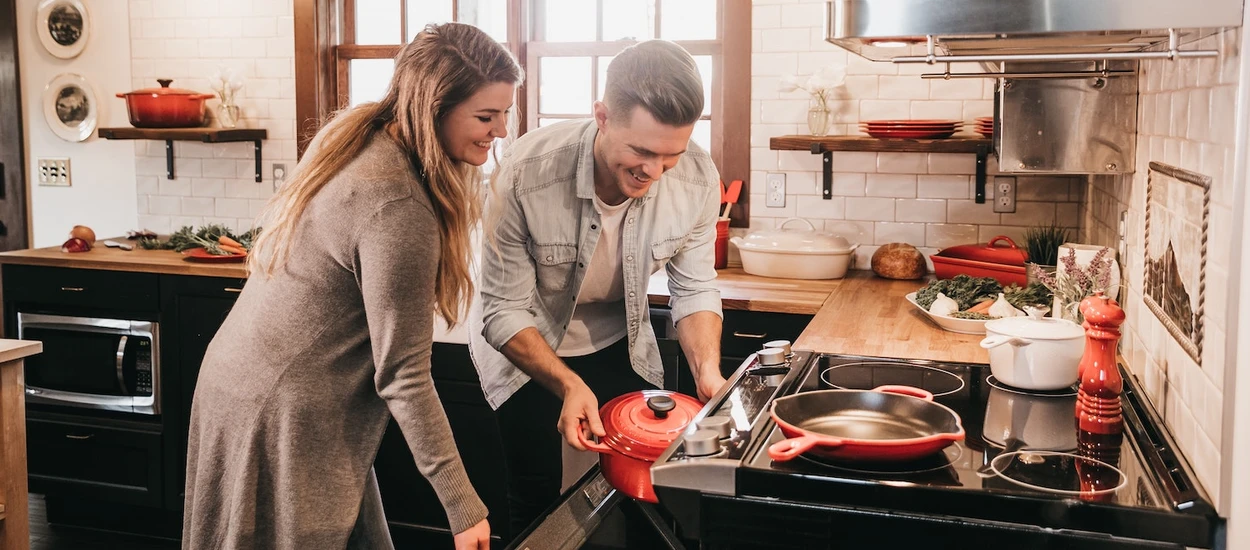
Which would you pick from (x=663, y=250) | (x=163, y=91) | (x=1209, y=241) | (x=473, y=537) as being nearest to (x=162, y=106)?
(x=163, y=91)

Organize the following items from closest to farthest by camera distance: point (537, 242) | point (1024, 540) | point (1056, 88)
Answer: point (1024, 540), point (537, 242), point (1056, 88)

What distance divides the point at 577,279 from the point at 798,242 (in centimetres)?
143

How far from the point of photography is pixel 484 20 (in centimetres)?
448

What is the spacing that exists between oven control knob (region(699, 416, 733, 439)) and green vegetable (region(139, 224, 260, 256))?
300 centimetres

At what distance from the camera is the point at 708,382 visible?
2387 mm

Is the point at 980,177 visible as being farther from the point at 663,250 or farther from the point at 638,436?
the point at 638,436

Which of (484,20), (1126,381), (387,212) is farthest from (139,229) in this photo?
(1126,381)

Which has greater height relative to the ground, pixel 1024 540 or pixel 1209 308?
pixel 1209 308

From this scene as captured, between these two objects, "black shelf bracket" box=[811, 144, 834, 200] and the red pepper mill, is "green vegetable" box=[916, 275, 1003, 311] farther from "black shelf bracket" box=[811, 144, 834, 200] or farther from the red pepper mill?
the red pepper mill

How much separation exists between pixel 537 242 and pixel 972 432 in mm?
1096

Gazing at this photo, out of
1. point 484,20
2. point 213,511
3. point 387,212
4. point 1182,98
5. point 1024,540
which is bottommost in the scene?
point 213,511

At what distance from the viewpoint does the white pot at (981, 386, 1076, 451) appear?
1687mm

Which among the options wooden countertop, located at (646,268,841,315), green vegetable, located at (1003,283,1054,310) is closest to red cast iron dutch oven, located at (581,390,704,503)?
green vegetable, located at (1003,283,1054,310)

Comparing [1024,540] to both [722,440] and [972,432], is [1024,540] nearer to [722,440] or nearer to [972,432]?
[972,432]
